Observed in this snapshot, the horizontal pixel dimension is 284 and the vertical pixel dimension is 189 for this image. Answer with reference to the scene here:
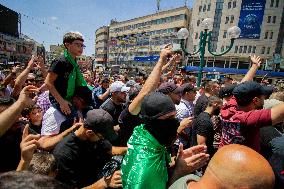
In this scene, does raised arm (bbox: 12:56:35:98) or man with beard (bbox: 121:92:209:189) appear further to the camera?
raised arm (bbox: 12:56:35:98)

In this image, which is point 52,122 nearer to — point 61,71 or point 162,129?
point 61,71

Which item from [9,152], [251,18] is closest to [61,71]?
[9,152]

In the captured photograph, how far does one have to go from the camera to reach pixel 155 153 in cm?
220

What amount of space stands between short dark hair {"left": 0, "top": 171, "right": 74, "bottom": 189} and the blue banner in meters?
57.8

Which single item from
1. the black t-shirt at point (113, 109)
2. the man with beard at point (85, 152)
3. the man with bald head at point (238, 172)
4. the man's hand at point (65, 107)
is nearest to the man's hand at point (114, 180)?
the man with beard at point (85, 152)

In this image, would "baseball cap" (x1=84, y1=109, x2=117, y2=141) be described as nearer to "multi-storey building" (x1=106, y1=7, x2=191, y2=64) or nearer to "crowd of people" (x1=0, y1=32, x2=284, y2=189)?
"crowd of people" (x1=0, y1=32, x2=284, y2=189)

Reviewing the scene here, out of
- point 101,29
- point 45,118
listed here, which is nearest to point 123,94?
point 45,118

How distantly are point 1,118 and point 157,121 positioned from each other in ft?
4.54

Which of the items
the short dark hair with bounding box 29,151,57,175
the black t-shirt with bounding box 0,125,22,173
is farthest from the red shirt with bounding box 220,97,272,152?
the black t-shirt with bounding box 0,125,22,173

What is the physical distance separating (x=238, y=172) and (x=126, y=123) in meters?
2.66

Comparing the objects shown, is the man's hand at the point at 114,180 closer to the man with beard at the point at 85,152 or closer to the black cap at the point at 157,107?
the man with beard at the point at 85,152

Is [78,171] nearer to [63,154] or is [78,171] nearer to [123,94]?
[63,154]

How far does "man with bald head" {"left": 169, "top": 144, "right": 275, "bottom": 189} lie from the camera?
1567mm

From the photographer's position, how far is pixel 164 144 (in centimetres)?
236
